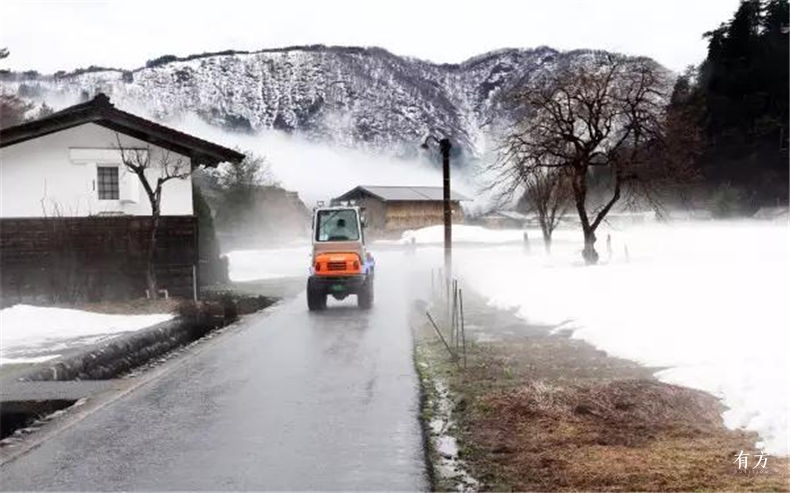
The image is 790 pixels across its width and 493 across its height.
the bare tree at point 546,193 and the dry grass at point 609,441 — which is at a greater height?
the bare tree at point 546,193

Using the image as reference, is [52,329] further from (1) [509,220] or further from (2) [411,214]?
(1) [509,220]

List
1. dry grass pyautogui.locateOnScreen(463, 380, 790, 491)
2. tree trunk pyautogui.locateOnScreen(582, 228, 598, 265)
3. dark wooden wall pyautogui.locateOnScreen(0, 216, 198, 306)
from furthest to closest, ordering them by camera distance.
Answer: tree trunk pyautogui.locateOnScreen(582, 228, 598, 265) < dark wooden wall pyautogui.locateOnScreen(0, 216, 198, 306) < dry grass pyautogui.locateOnScreen(463, 380, 790, 491)

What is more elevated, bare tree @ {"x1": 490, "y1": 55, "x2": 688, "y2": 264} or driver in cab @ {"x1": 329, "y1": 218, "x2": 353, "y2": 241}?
bare tree @ {"x1": 490, "y1": 55, "x2": 688, "y2": 264}

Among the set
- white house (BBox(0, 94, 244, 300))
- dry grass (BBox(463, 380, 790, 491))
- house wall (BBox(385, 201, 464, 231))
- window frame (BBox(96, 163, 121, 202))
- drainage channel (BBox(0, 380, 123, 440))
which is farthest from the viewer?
house wall (BBox(385, 201, 464, 231))

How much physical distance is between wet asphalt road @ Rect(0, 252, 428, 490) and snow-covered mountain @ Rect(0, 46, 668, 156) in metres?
29.3

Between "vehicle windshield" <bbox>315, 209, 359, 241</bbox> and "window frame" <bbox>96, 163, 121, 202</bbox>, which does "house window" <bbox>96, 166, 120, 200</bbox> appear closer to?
"window frame" <bbox>96, 163, 121, 202</bbox>

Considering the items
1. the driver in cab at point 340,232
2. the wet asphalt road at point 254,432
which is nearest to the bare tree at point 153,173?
the driver in cab at point 340,232

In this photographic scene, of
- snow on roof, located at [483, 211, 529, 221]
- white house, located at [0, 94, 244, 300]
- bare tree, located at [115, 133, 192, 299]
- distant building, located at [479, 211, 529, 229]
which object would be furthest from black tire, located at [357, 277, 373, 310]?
snow on roof, located at [483, 211, 529, 221]

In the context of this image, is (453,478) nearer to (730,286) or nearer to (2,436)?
(2,436)

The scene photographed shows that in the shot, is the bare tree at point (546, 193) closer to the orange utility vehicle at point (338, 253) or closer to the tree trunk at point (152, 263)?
the orange utility vehicle at point (338, 253)

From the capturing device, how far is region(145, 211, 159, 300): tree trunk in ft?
77.2

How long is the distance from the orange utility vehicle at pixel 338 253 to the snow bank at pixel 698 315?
4281 millimetres

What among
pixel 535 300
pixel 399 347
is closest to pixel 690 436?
pixel 399 347

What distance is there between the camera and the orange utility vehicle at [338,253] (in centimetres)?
2089
